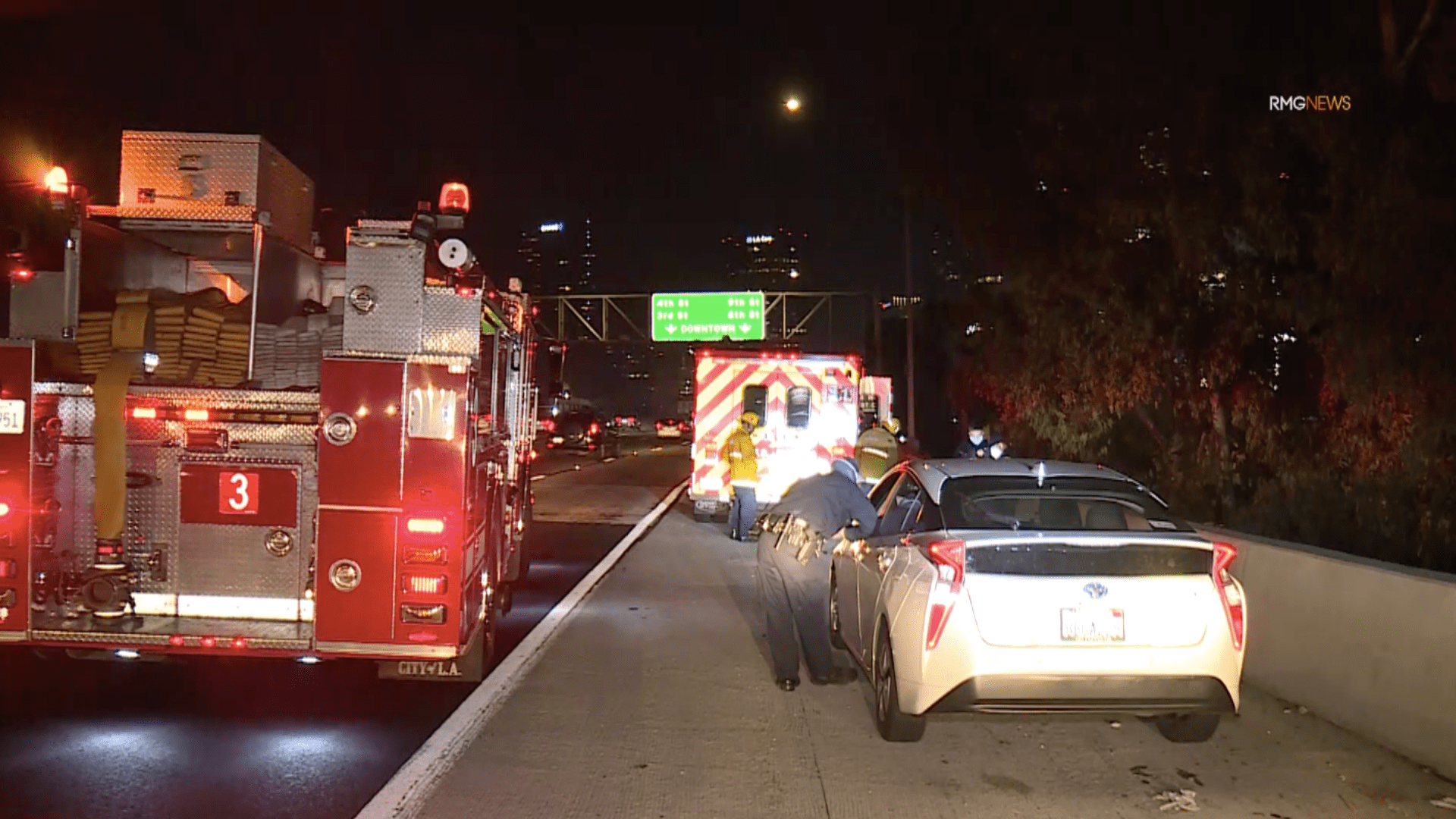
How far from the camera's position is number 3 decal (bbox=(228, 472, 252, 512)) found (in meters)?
7.33

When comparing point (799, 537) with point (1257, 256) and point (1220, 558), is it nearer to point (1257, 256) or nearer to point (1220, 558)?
point (1220, 558)

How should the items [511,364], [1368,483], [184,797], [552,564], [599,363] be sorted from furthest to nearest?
[599,363], [552,564], [1368,483], [511,364], [184,797]

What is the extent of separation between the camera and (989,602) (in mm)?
6273

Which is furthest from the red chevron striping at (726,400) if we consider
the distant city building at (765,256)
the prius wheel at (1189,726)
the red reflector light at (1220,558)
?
the distant city building at (765,256)

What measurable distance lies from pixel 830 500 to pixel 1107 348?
8098mm

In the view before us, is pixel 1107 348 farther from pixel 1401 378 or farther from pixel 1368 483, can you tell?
pixel 1401 378

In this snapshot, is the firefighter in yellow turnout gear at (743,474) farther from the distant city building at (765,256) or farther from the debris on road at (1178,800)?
the distant city building at (765,256)

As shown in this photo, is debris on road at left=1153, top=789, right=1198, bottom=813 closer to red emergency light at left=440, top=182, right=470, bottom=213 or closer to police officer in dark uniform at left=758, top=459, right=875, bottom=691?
police officer in dark uniform at left=758, top=459, right=875, bottom=691

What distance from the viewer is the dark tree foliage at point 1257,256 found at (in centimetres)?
1000

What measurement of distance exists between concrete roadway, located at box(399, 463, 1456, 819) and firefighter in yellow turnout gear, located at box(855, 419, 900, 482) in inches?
164

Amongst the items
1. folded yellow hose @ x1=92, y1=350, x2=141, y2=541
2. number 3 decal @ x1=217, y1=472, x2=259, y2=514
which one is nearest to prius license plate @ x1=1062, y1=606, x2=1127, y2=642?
number 3 decal @ x1=217, y1=472, x2=259, y2=514

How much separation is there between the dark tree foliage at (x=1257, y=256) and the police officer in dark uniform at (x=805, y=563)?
497 cm

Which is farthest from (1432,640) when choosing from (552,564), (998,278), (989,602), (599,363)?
(599,363)

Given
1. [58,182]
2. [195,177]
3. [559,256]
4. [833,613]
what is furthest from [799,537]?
[559,256]
